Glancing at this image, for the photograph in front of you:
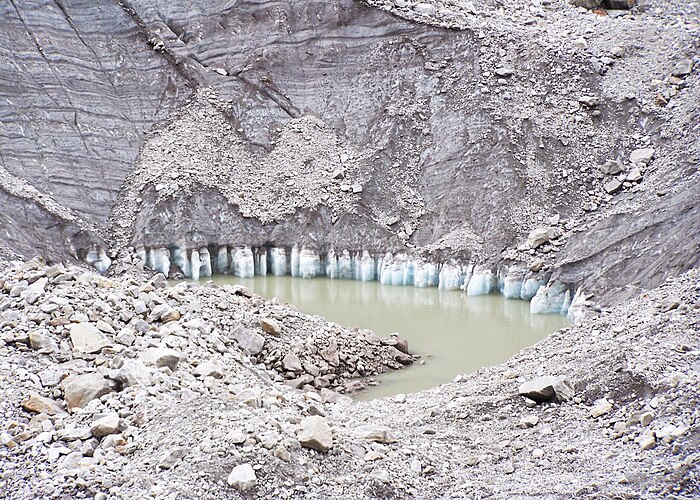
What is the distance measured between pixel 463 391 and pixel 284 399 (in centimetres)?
305

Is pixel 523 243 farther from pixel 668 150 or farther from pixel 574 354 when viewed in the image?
pixel 574 354

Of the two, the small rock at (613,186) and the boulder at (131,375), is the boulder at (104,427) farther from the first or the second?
the small rock at (613,186)

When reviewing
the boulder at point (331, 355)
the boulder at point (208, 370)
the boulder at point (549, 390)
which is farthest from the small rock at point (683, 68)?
the boulder at point (208, 370)

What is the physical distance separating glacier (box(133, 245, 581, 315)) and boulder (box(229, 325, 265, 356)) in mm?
9719

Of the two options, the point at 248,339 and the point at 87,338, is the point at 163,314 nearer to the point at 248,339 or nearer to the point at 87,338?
the point at 87,338

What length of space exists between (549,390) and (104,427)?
5.22 m

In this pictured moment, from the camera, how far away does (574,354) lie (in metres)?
12.2

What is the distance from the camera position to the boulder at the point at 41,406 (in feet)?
28.0

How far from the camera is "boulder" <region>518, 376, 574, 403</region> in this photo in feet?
34.0

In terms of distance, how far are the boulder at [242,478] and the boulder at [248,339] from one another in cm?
601

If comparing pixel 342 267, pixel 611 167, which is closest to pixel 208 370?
pixel 342 267

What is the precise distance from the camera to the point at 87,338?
1011 centimetres

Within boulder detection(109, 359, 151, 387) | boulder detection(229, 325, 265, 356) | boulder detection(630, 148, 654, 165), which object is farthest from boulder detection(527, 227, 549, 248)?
boulder detection(109, 359, 151, 387)

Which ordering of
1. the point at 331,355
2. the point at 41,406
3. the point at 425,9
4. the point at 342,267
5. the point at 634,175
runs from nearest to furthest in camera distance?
the point at 41,406 < the point at 331,355 < the point at 634,175 < the point at 342,267 < the point at 425,9
